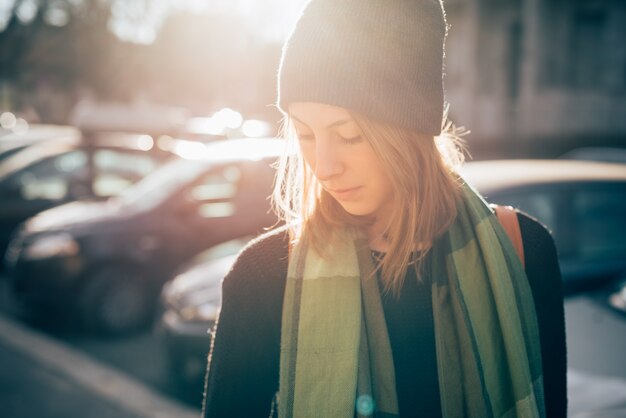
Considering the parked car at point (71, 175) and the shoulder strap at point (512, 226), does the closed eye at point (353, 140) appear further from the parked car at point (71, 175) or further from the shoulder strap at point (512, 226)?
the parked car at point (71, 175)

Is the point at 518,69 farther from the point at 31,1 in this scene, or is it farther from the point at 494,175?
the point at 31,1

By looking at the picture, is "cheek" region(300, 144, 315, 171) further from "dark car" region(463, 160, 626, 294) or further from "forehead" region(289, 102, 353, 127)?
"dark car" region(463, 160, 626, 294)

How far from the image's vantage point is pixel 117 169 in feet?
27.3

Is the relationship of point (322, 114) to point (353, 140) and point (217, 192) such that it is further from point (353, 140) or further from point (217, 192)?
point (217, 192)

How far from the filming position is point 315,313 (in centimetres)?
161

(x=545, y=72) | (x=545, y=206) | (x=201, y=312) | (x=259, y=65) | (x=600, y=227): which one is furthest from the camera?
(x=259, y=65)

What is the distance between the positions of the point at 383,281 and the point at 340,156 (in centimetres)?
31

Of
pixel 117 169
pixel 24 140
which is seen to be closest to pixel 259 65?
pixel 24 140

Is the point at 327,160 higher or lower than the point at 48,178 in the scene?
higher

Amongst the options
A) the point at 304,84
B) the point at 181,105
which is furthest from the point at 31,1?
the point at 304,84

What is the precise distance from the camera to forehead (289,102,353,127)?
1.61m

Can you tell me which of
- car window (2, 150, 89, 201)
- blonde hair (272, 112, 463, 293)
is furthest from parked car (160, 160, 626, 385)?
car window (2, 150, 89, 201)

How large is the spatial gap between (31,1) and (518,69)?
1811cm

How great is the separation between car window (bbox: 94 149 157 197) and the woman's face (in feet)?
21.7
